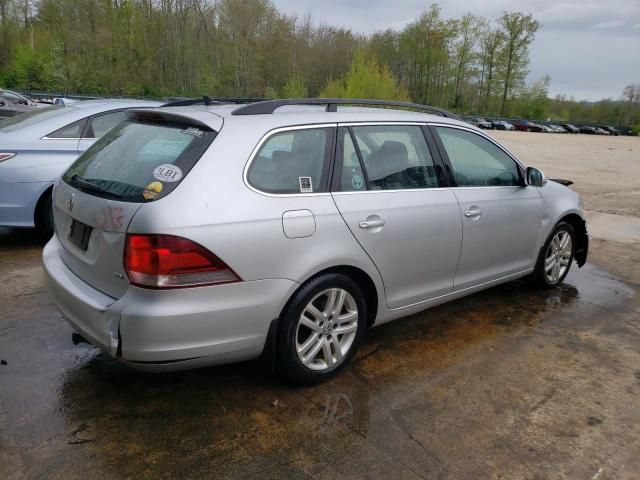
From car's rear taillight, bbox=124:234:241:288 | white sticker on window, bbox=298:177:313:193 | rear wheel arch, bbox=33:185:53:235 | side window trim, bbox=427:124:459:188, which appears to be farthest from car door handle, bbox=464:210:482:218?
rear wheel arch, bbox=33:185:53:235

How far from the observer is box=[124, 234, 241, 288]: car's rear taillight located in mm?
2516

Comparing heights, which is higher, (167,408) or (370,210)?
(370,210)

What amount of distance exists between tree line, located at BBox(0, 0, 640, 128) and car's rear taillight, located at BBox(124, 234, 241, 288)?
34.9 metres

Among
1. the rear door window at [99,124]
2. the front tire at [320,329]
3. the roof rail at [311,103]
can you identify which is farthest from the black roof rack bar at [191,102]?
the rear door window at [99,124]

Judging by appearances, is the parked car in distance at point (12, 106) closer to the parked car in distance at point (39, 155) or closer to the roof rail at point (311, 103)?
the parked car in distance at point (39, 155)

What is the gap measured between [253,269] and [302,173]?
2.20 ft

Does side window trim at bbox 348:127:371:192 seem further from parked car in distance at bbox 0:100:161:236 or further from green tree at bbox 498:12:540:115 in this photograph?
green tree at bbox 498:12:540:115

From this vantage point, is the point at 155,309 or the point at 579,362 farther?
the point at 579,362

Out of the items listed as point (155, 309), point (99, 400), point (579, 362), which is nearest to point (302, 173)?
point (155, 309)

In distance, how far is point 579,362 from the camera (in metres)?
3.67

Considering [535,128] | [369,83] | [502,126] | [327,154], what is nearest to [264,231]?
[327,154]

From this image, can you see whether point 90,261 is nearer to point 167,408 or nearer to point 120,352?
point 120,352

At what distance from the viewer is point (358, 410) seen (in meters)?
2.97

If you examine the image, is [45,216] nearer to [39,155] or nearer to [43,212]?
[43,212]
